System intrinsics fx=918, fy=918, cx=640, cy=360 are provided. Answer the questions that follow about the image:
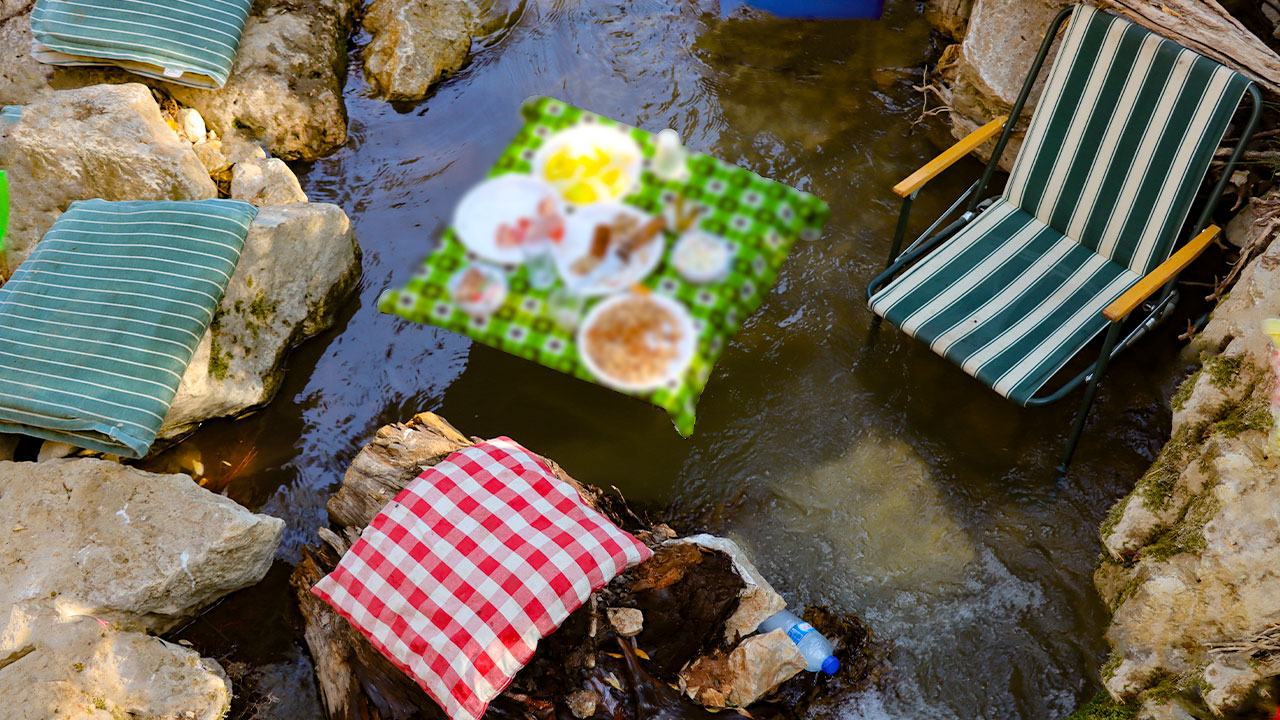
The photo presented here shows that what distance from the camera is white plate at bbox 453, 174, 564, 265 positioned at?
4086 millimetres

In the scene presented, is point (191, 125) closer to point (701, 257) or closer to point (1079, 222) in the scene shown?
point (701, 257)

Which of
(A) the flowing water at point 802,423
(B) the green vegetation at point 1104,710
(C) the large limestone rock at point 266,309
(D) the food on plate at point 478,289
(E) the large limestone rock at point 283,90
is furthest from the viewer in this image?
(E) the large limestone rock at point 283,90

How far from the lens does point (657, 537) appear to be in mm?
3709

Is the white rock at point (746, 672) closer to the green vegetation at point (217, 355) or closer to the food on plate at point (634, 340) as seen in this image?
the food on plate at point (634, 340)

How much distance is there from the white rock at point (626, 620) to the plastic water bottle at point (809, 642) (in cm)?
48

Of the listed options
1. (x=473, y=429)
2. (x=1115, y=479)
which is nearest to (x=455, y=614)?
(x=473, y=429)

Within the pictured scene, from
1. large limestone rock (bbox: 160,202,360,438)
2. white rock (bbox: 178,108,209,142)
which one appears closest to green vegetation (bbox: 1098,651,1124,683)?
large limestone rock (bbox: 160,202,360,438)

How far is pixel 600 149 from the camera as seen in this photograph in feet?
14.6

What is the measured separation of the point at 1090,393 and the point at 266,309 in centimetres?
361

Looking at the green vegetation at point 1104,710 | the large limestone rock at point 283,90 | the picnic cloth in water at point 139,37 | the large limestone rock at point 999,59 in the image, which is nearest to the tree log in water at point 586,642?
the green vegetation at point 1104,710

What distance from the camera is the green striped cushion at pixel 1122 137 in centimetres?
373

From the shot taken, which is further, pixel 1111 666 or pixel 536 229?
pixel 536 229

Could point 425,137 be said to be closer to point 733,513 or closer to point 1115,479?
point 733,513

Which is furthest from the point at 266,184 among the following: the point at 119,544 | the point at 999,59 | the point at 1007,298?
the point at 999,59
